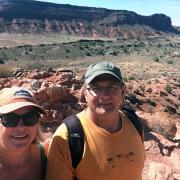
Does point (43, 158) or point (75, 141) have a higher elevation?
point (75, 141)

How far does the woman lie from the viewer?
9.71ft

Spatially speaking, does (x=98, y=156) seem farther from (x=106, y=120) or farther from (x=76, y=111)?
(x=76, y=111)

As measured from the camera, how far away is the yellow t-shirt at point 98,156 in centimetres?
311

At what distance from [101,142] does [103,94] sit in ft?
1.18

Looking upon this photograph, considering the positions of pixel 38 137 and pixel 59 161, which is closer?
pixel 59 161

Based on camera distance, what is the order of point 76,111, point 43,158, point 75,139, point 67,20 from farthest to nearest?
1. point 67,20
2. point 76,111
3. point 43,158
4. point 75,139

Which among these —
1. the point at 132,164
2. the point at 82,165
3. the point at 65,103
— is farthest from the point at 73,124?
the point at 65,103

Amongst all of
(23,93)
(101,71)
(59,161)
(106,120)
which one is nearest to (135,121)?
(106,120)

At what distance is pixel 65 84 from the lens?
1073 centimetres

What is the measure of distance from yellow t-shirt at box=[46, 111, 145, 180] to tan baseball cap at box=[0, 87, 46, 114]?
0.34 meters

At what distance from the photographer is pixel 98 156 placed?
127 inches

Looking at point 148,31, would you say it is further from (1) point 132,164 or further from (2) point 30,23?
(1) point 132,164

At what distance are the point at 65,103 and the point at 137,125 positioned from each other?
251 inches

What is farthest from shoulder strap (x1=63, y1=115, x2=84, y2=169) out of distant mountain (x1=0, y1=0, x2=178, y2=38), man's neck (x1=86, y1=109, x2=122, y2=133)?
distant mountain (x1=0, y1=0, x2=178, y2=38)
